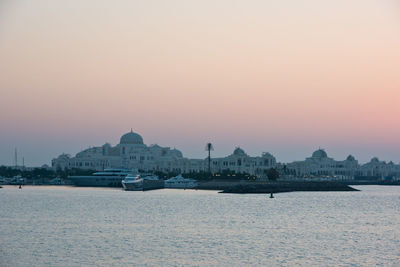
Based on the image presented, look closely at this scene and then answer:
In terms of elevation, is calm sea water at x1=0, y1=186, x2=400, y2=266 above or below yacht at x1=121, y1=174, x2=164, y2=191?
below

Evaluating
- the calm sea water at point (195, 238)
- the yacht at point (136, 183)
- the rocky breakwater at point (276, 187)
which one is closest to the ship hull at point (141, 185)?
the yacht at point (136, 183)

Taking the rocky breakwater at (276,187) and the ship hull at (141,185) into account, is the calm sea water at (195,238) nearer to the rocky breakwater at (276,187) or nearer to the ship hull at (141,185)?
the rocky breakwater at (276,187)

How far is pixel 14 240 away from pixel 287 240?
25.1m

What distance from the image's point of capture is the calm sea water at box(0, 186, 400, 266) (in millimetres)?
51156

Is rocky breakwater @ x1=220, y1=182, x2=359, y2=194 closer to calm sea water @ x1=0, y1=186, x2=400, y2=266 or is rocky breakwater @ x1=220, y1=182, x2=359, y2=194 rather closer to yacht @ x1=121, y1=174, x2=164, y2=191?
yacht @ x1=121, y1=174, x2=164, y2=191

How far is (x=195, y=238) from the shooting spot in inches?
2469

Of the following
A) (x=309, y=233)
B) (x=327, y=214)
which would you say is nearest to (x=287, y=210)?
(x=327, y=214)

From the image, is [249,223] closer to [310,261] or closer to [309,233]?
[309,233]

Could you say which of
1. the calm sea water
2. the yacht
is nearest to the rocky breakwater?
the yacht

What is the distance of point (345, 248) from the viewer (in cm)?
5769

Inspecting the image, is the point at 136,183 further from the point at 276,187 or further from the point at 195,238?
the point at 195,238

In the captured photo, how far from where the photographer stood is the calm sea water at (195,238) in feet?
168

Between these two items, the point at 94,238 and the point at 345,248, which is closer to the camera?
the point at 345,248

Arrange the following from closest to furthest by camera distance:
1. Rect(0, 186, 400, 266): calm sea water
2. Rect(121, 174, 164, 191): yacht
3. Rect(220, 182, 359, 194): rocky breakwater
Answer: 1. Rect(0, 186, 400, 266): calm sea water
2. Rect(220, 182, 359, 194): rocky breakwater
3. Rect(121, 174, 164, 191): yacht
